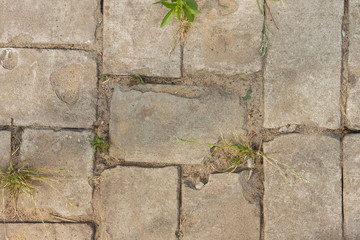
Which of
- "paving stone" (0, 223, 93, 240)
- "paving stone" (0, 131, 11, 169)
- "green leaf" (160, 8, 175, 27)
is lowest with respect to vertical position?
"paving stone" (0, 223, 93, 240)

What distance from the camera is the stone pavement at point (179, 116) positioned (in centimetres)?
240

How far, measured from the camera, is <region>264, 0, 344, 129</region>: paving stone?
7.88 feet

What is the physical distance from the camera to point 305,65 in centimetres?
241

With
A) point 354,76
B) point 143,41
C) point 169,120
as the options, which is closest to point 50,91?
point 143,41

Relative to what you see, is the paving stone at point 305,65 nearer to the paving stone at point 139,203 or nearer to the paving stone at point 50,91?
the paving stone at point 139,203

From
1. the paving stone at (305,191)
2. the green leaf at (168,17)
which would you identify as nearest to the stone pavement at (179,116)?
the paving stone at (305,191)

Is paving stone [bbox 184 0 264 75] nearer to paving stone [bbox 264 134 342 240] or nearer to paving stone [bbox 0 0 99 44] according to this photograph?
paving stone [bbox 264 134 342 240]

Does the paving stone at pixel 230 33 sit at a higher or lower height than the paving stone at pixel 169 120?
higher

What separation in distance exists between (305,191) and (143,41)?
160 centimetres

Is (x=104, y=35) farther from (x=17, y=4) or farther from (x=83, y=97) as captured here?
(x=17, y=4)

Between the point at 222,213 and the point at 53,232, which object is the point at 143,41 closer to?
the point at 222,213

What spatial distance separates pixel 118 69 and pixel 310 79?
1.40 meters

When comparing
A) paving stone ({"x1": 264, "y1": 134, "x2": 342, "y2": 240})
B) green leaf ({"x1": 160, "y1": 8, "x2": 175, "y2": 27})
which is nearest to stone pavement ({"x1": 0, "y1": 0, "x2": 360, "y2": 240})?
paving stone ({"x1": 264, "y1": 134, "x2": 342, "y2": 240})

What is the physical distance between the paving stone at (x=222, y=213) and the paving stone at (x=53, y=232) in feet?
2.46
